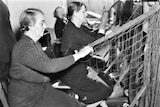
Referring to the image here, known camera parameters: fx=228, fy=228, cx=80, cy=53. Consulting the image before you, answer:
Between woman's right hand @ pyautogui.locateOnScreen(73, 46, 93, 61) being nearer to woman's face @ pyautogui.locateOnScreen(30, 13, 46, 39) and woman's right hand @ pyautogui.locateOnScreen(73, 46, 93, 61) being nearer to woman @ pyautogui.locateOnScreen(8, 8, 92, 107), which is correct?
woman @ pyautogui.locateOnScreen(8, 8, 92, 107)

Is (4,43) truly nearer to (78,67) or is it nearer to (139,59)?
(78,67)

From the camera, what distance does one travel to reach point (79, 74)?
1.71 meters

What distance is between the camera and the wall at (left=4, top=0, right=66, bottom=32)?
202cm

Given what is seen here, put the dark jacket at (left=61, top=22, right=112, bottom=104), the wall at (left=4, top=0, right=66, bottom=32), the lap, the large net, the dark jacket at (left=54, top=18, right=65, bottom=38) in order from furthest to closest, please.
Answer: the dark jacket at (left=54, top=18, right=65, bottom=38)
the wall at (left=4, top=0, right=66, bottom=32)
the dark jacket at (left=61, top=22, right=112, bottom=104)
the large net
the lap

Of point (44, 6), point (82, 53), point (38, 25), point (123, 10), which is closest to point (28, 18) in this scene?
point (38, 25)

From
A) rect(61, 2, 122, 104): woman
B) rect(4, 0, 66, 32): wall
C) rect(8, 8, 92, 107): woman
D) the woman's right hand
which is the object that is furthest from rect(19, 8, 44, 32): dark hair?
rect(4, 0, 66, 32): wall

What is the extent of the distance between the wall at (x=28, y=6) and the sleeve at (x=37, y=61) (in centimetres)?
84

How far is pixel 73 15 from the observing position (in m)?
1.76

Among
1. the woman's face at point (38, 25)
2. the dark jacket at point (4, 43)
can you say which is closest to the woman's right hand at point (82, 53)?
the woman's face at point (38, 25)

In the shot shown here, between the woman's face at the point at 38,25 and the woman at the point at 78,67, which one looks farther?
the woman at the point at 78,67

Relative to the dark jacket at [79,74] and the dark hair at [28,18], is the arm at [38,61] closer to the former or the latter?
the dark hair at [28,18]

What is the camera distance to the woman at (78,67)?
65.9 inches

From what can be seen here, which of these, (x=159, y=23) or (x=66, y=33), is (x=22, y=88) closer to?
(x=66, y=33)

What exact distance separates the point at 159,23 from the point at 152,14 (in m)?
0.09
